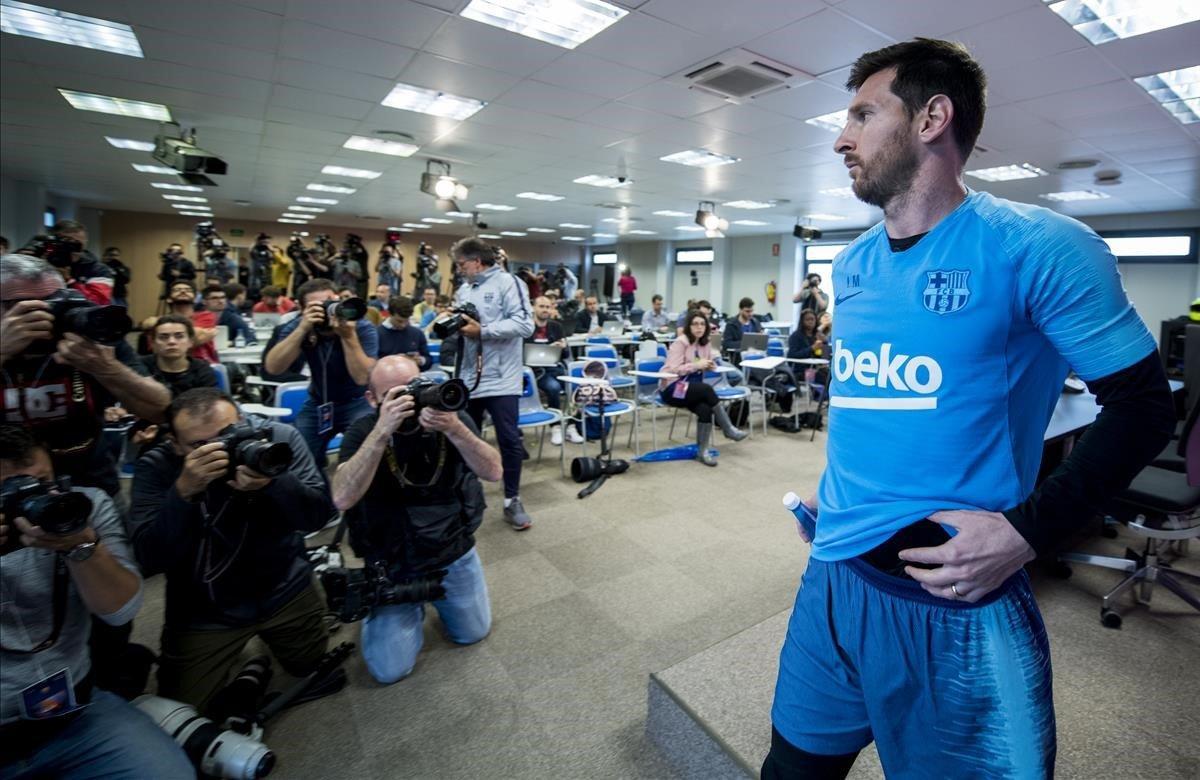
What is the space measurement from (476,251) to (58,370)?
1.91m

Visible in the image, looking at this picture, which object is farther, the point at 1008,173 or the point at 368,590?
the point at 1008,173

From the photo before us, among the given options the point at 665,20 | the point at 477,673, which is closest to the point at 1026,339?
the point at 477,673

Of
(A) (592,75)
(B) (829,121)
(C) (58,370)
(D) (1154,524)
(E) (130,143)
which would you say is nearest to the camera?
(C) (58,370)

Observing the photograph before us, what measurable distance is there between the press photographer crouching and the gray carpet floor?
0.56ft

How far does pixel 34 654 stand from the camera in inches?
50.2

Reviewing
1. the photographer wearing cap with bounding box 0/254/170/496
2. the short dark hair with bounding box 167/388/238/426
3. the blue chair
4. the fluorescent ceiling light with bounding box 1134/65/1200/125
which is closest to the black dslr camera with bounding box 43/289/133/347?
the photographer wearing cap with bounding box 0/254/170/496

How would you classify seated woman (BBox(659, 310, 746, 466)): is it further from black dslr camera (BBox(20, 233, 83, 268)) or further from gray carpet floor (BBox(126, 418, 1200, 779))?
black dslr camera (BBox(20, 233, 83, 268))

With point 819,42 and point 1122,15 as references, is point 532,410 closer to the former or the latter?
point 819,42

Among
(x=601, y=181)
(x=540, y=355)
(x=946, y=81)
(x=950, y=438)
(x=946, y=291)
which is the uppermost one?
(x=601, y=181)

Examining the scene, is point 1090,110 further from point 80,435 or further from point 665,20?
point 80,435

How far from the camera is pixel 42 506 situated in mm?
1067

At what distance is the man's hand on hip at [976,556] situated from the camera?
2.26 feet

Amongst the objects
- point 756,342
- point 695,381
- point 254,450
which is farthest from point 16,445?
point 756,342

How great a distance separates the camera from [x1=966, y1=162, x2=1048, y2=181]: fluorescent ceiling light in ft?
21.0
